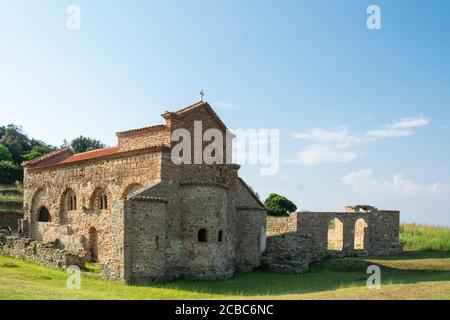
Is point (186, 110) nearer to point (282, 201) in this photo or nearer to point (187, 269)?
point (187, 269)

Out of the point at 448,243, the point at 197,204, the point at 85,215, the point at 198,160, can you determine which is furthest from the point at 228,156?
the point at 448,243

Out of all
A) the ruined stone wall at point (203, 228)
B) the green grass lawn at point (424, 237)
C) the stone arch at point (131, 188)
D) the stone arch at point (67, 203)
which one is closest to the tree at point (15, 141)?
the stone arch at point (67, 203)

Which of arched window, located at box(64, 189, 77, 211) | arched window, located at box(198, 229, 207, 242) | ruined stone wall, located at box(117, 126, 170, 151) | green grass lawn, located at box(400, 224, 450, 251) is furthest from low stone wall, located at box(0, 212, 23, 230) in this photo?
green grass lawn, located at box(400, 224, 450, 251)

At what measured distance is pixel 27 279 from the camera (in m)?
17.9

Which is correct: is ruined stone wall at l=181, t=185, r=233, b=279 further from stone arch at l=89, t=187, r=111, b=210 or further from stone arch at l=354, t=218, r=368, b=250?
stone arch at l=354, t=218, r=368, b=250

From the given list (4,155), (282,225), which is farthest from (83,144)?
(282,225)

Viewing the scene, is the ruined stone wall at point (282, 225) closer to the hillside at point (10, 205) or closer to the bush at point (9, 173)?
the hillside at point (10, 205)

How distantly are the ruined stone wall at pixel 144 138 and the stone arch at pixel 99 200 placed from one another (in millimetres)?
2635

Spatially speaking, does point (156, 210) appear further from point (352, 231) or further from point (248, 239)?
point (352, 231)

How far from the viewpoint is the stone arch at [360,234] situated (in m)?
28.3

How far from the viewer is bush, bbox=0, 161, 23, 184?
4778cm

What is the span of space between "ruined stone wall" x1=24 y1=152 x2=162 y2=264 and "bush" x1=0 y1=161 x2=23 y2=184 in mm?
20866

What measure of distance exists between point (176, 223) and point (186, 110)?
5550 mm

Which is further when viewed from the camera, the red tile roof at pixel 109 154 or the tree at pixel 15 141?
the tree at pixel 15 141
